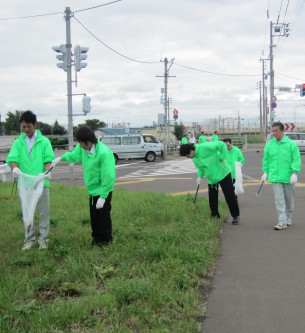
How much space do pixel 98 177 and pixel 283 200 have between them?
327 cm

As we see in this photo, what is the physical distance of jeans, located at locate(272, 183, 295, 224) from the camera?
24.2ft

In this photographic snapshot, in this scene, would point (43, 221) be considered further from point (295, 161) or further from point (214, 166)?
point (295, 161)

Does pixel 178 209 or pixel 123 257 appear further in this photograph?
pixel 178 209

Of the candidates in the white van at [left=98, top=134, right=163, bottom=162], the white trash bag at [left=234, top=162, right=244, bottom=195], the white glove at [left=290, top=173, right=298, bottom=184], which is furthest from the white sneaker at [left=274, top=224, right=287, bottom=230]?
the white van at [left=98, top=134, right=163, bottom=162]

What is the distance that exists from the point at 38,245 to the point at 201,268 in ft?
8.05

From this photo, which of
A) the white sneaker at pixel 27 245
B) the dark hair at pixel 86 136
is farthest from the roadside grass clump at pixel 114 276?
the dark hair at pixel 86 136

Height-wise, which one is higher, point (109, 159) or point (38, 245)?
point (109, 159)

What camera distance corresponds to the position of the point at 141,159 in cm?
3231

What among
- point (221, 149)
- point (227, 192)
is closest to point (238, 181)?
point (227, 192)

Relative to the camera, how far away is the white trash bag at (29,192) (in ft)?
19.4

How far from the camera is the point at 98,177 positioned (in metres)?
5.90

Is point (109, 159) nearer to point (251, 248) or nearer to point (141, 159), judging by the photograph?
point (251, 248)

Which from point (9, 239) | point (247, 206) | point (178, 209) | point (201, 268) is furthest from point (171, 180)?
point (201, 268)

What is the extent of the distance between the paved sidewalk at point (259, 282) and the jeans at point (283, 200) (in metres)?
0.23
